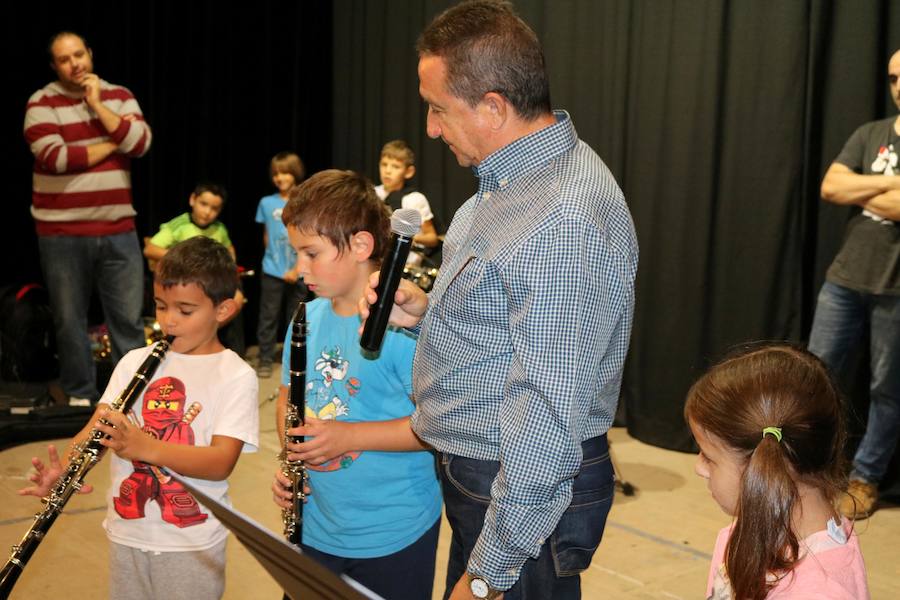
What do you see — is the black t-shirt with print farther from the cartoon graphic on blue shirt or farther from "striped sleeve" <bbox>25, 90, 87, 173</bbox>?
"striped sleeve" <bbox>25, 90, 87, 173</bbox>

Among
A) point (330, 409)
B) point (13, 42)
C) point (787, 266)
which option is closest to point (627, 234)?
point (330, 409)

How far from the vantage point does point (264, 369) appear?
661cm

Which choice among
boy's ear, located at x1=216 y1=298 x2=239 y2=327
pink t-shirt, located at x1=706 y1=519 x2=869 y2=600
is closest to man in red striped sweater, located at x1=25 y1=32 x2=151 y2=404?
boy's ear, located at x1=216 y1=298 x2=239 y2=327

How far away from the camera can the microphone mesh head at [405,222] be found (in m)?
1.68

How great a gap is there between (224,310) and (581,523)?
1101 mm

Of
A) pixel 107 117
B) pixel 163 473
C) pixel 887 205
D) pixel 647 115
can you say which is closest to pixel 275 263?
pixel 107 117

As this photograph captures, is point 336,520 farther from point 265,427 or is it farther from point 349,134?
point 349,134

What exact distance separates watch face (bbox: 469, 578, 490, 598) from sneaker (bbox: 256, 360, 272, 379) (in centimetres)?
507

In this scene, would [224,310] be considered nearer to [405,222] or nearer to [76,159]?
[405,222]

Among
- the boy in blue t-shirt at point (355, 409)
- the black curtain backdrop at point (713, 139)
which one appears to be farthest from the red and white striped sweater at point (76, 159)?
the boy in blue t-shirt at point (355, 409)

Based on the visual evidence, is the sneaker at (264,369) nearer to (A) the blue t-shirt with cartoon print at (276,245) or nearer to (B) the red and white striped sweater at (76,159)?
(A) the blue t-shirt with cartoon print at (276,245)

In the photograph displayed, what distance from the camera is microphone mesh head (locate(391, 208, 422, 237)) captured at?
1.68m

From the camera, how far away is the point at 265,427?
5211 millimetres

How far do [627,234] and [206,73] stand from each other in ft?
20.2
